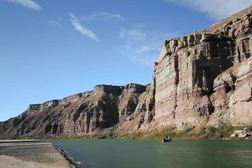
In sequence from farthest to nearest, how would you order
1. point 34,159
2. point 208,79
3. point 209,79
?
point 209,79
point 208,79
point 34,159

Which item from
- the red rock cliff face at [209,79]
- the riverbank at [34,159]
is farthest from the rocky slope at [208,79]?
the riverbank at [34,159]

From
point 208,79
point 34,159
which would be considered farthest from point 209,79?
point 34,159

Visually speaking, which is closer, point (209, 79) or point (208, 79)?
point (208, 79)

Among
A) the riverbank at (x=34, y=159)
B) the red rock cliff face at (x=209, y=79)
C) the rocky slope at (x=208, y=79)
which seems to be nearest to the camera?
the riverbank at (x=34, y=159)

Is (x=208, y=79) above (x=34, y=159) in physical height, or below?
above

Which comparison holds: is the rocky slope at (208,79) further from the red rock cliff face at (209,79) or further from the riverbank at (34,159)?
the riverbank at (34,159)

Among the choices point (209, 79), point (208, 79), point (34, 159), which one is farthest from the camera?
point (209, 79)

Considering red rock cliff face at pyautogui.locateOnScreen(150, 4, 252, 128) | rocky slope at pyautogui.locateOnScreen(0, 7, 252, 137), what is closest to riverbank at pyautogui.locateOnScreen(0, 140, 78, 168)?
rocky slope at pyautogui.locateOnScreen(0, 7, 252, 137)

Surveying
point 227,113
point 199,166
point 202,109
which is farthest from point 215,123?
point 199,166

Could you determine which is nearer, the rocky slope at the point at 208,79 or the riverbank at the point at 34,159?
the riverbank at the point at 34,159

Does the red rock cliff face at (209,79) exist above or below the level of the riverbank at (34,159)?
above

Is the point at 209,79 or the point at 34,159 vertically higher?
the point at 209,79

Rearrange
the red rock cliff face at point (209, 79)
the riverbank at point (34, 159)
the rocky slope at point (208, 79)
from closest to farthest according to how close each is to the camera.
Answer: the riverbank at point (34, 159) → the rocky slope at point (208, 79) → the red rock cliff face at point (209, 79)

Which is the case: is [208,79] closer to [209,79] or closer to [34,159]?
[209,79]
